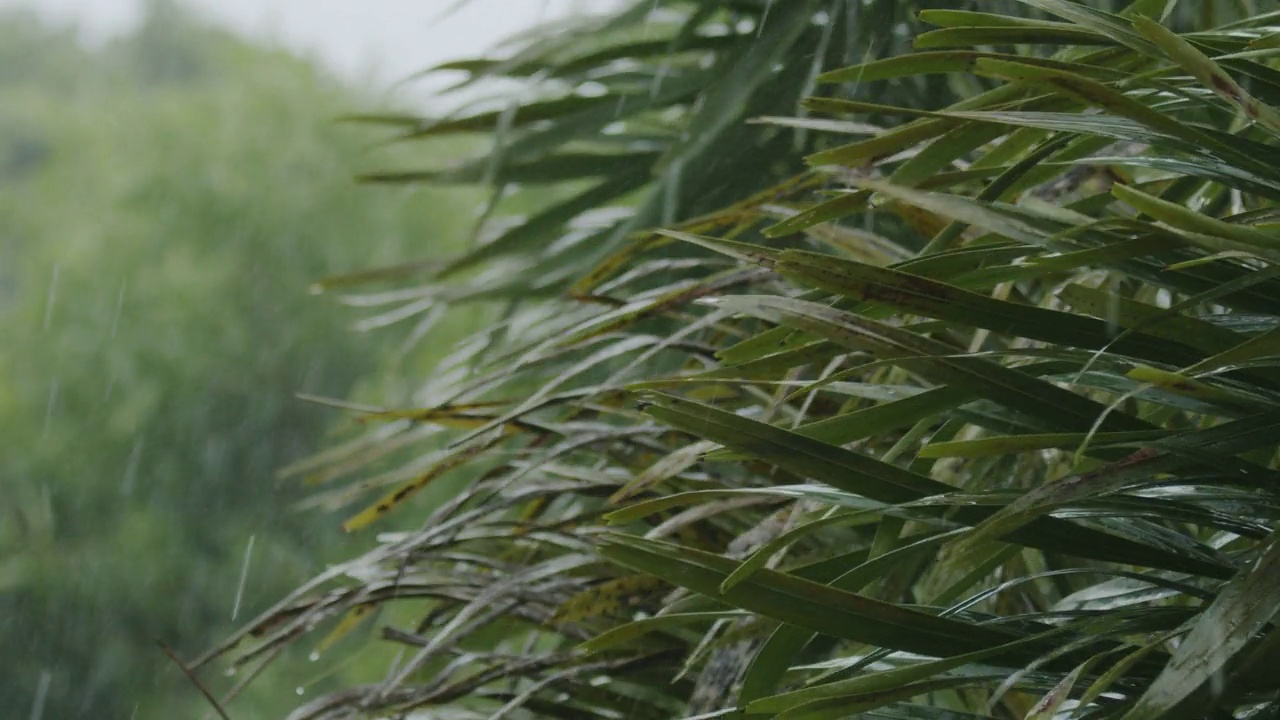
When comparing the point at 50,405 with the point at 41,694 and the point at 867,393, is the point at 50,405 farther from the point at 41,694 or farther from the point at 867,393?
the point at 867,393

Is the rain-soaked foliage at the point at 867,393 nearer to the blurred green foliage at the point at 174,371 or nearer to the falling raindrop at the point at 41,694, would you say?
the blurred green foliage at the point at 174,371

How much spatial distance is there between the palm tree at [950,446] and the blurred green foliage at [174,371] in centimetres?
823

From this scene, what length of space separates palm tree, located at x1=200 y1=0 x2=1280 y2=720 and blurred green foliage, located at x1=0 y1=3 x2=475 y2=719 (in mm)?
8234

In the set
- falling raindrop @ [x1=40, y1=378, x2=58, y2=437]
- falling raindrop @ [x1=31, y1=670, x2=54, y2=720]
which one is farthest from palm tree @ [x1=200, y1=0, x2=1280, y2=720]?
falling raindrop @ [x1=31, y1=670, x2=54, y2=720]

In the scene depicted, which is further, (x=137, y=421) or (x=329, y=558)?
(x=137, y=421)

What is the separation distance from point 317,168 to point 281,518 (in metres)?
3.68

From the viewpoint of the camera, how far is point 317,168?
41.5 ft

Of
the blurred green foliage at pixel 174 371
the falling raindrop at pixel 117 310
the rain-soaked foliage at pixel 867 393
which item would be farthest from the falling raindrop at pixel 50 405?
the rain-soaked foliage at pixel 867 393

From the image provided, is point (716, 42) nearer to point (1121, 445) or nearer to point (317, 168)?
point (1121, 445)

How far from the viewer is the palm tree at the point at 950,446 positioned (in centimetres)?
63

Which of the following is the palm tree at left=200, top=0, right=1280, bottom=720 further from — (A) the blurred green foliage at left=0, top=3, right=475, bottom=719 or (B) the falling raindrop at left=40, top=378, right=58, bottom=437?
(B) the falling raindrop at left=40, top=378, right=58, bottom=437

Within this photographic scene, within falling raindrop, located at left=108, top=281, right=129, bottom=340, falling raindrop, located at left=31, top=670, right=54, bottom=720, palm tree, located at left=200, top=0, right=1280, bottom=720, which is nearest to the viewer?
palm tree, located at left=200, top=0, right=1280, bottom=720

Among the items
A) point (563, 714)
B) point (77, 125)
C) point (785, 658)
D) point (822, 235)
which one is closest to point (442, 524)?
point (563, 714)

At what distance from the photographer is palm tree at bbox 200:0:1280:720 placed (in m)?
0.63
